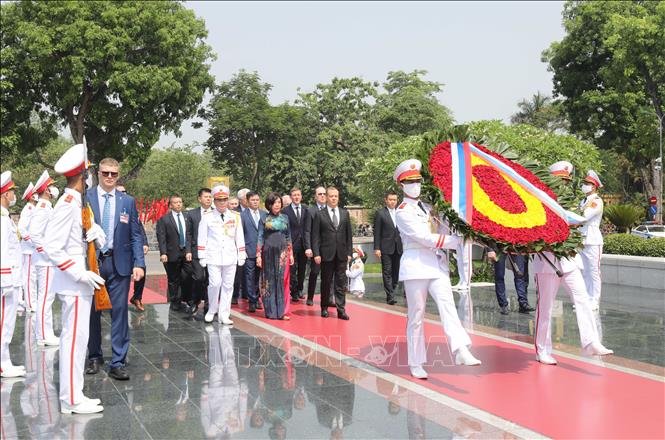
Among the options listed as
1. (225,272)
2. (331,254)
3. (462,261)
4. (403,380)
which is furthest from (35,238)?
(462,261)

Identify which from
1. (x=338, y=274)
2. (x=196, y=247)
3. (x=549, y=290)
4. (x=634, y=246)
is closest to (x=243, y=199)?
(x=196, y=247)

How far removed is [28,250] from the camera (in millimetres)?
10398

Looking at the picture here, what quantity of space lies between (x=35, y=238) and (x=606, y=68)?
32.6 m

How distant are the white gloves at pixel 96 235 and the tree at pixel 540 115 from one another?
194ft

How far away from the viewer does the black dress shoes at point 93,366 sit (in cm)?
661

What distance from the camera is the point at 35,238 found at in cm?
884

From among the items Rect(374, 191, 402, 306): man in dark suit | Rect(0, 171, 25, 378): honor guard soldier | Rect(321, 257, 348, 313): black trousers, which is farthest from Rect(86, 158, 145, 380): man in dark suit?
Rect(374, 191, 402, 306): man in dark suit

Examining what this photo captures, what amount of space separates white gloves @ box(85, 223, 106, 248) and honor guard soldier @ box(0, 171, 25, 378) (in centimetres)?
69

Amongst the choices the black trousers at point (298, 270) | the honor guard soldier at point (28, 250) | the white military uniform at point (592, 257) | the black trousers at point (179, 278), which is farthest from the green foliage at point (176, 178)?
the white military uniform at point (592, 257)

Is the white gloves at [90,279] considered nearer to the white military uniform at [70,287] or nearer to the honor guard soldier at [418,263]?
the white military uniform at [70,287]

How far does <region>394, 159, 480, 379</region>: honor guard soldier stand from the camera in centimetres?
625

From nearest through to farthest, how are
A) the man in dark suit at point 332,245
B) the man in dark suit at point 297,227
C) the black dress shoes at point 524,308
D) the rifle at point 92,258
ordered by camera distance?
the rifle at point 92,258 < the man in dark suit at point 332,245 < the black dress shoes at point 524,308 < the man in dark suit at point 297,227

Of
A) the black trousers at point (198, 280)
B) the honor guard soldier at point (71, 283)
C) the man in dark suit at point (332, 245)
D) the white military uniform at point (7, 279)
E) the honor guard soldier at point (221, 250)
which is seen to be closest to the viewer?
the honor guard soldier at point (71, 283)

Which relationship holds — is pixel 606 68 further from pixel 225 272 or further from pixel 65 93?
pixel 225 272
